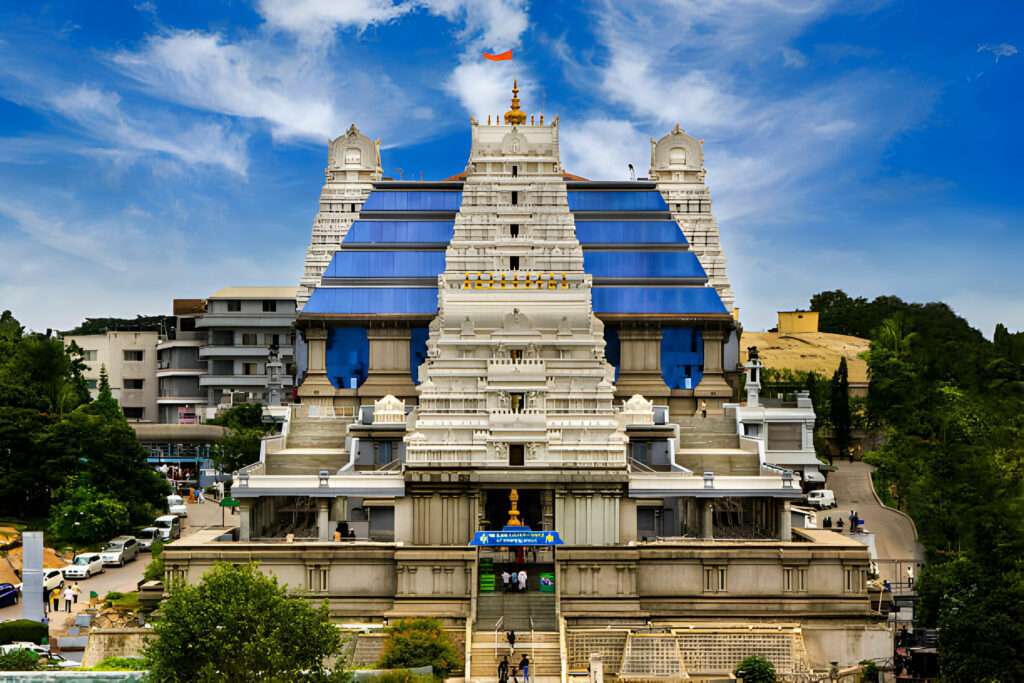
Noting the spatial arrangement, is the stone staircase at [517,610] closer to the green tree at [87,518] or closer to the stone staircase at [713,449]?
the stone staircase at [713,449]

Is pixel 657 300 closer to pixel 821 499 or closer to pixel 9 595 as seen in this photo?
pixel 821 499

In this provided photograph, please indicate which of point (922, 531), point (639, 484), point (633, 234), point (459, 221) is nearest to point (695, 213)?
point (633, 234)

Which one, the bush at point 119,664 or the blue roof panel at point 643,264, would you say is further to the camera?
the blue roof panel at point 643,264

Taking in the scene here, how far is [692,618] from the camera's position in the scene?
4775cm

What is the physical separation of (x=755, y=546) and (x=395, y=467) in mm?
18267

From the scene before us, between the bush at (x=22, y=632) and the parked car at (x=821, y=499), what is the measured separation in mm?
44928

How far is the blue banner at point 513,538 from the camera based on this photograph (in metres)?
46.3

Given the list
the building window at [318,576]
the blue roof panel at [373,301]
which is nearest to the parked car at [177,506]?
the blue roof panel at [373,301]

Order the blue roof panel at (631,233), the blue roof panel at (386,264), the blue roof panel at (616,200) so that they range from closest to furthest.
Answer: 1. the blue roof panel at (386,264)
2. the blue roof panel at (631,233)
3. the blue roof panel at (616,200)

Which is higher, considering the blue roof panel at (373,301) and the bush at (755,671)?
the blue roof panel at (373,301)

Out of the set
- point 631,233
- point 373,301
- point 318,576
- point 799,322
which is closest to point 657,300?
point 631,233

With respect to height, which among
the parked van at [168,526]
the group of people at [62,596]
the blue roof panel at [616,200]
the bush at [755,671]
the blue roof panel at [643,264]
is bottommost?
the bush at [755,671]

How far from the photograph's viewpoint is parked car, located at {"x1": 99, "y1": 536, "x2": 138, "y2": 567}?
6247 cm

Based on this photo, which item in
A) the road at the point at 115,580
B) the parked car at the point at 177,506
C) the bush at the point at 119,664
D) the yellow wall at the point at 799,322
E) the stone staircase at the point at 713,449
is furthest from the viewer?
the yellow wall at the point at 799,322
